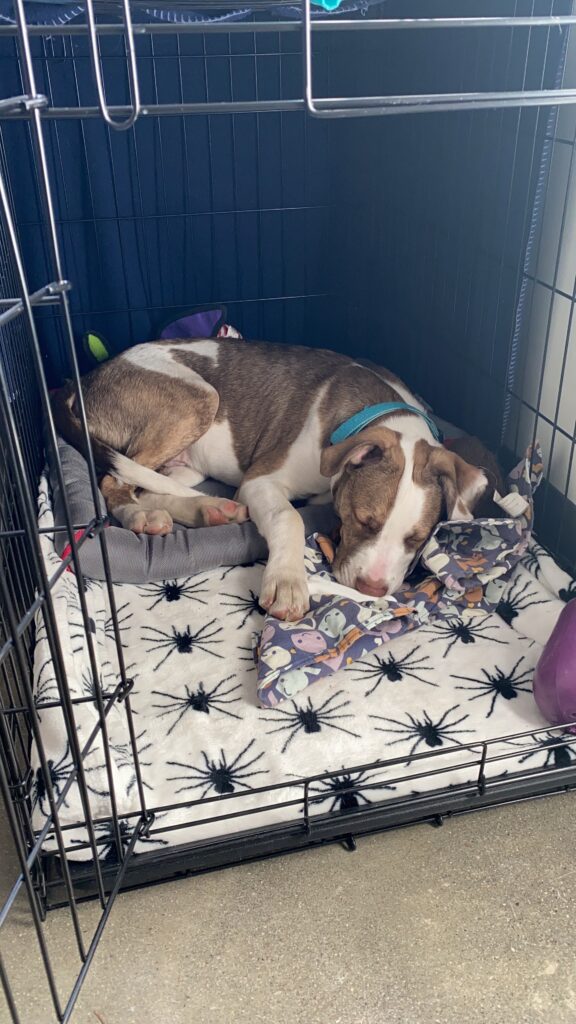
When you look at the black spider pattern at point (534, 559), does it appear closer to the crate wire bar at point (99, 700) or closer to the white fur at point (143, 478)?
the crate wire bar at point (99, 700)

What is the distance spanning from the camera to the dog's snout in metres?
2.40

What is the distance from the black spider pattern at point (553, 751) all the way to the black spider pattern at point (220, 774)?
0.62 m

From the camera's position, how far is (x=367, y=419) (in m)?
2.77

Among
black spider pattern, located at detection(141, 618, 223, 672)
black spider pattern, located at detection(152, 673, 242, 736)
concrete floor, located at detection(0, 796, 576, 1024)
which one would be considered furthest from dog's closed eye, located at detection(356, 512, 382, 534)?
concrete floor, located at detection(0, 796, 576, 1024)

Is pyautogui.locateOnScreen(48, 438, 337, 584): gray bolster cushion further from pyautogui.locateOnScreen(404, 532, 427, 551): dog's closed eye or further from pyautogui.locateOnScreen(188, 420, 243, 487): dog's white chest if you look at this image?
pyautogui.locateOnScreen(188, 420, 243, 487): dog's white chest

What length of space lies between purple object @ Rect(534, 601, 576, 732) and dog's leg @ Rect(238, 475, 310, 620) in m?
0.66

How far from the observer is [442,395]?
3.55 meters

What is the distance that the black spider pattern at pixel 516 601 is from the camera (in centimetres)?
242

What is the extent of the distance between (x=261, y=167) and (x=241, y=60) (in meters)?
0.45

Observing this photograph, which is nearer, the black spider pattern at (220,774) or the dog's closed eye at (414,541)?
the black spider pattern at (220,774)

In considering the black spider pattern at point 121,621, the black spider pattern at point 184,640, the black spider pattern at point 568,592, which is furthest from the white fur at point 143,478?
the black spider pattern at point 568,592

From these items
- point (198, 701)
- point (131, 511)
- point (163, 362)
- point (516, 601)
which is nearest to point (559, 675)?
point (516, 601)

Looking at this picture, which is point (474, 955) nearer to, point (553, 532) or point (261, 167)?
point (553, 532)

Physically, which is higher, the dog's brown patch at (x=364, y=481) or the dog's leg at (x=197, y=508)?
the dog's brown patch at (x=364, y=481)
